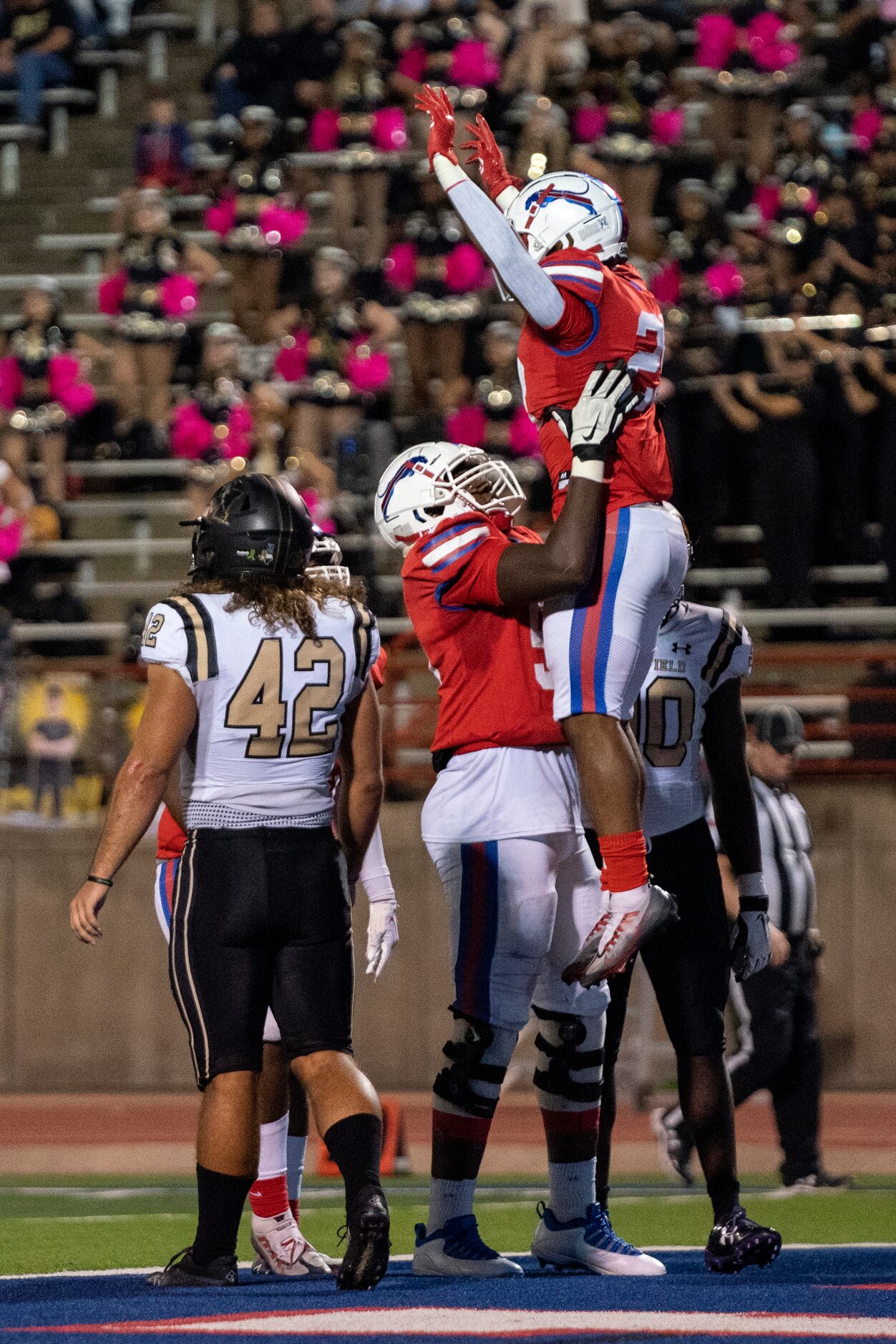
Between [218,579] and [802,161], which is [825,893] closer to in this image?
[802,161]

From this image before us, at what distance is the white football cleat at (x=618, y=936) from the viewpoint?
551 centimetres

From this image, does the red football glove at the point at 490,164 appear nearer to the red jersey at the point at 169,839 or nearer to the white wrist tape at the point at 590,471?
the white wrist tape at the point at 590,471

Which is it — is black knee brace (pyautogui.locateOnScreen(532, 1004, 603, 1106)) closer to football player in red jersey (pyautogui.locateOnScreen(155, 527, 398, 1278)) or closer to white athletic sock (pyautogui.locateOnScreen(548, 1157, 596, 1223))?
white athletic sock (pyautogui.locateOnScreen(548, 1157, 596, 1223))

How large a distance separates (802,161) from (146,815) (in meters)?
10.8

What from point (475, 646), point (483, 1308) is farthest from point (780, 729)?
point (483, 1308)

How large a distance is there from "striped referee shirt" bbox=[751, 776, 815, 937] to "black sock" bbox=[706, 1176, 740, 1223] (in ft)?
12.2

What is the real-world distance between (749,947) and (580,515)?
52.6 inches

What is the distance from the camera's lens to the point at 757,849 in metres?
6.29

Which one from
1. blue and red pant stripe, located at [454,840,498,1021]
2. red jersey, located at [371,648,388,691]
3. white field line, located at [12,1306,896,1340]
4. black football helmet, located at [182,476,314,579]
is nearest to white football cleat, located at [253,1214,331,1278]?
blue and red pant stripe, located at [454,840,498,1021]

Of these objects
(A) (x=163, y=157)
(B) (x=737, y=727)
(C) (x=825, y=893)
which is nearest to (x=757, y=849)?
(B) (x=737, y=727)

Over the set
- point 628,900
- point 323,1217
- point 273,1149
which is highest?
point 628,900

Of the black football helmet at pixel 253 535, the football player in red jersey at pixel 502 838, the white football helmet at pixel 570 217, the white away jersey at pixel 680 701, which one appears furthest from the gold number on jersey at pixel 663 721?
the white football helmet at pixel 570 217

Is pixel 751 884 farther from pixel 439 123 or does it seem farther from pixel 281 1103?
pixel 439 123

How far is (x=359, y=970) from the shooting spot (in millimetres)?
13578
